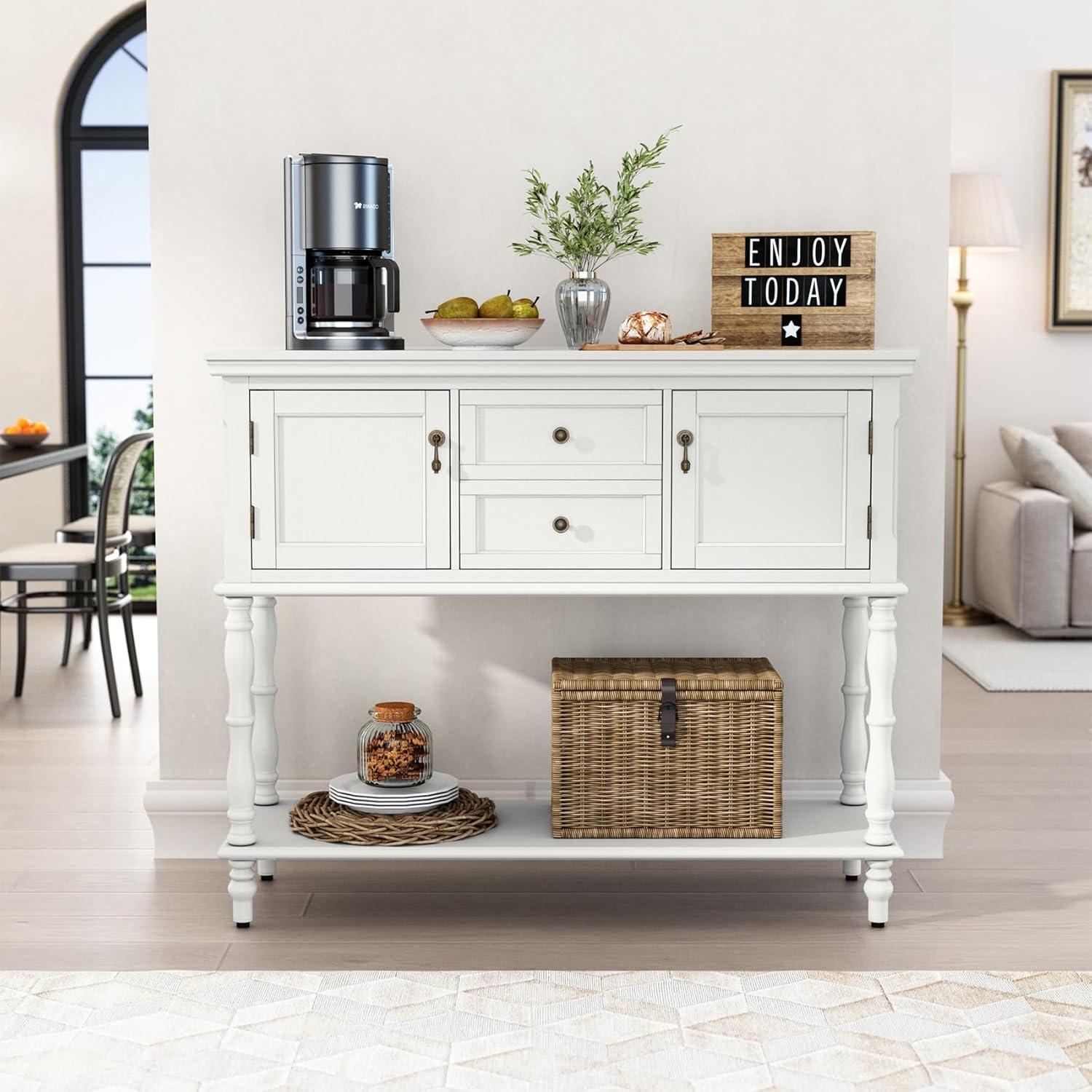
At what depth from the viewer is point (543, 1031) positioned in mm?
2068

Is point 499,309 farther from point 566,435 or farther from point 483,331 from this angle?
point 566,435

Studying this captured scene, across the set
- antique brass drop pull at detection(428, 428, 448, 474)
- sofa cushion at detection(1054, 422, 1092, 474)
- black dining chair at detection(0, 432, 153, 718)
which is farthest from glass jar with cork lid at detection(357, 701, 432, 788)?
sofa cushion at detection(1054, 422, 1092, 474)

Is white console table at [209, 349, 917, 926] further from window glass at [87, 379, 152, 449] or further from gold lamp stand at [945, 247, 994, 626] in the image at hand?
window glass at [87, 379, 152, 449]

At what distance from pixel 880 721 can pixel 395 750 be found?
0.89m

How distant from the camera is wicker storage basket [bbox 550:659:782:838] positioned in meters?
2.49

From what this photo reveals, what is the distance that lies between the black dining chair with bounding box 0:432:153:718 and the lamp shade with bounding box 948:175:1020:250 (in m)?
3.35

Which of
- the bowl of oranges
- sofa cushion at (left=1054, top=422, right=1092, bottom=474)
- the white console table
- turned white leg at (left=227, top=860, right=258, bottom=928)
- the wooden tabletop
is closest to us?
the white console table

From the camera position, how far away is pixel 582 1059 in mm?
1983

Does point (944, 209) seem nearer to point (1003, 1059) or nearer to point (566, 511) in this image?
point (566, 511)

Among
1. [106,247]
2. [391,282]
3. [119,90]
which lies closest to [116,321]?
[106,247]

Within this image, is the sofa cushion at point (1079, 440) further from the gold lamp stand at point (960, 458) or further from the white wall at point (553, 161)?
the white wall at point (553, 161)

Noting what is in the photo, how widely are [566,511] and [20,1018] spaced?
1.18 metres

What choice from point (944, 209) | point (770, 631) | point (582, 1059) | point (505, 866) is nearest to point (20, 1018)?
point (582, 1059)

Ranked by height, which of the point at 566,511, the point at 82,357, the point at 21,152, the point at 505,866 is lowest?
the point at 505,866
